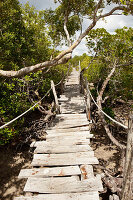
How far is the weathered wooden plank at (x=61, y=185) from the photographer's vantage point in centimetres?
284

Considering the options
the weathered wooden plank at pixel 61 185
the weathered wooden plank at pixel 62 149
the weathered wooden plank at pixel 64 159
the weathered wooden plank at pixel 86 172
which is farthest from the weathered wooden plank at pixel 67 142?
the weathered wooden plank at pixel 61 185

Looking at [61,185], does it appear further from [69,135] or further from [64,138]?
[69,135]

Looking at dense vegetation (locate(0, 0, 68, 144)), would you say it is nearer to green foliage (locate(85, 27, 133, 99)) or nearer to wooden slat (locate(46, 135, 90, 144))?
wooden slat (locate(46, 135, 90, 144))

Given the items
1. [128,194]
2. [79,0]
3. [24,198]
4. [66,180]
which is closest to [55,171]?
[66,180]

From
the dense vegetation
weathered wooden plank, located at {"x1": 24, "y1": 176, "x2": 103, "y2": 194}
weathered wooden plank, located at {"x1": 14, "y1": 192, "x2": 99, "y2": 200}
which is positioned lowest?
weathered wooden plank, located at {"x1": 14, "y1": 192, "x2": 99, "y2": 200}

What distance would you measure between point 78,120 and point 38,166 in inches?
103

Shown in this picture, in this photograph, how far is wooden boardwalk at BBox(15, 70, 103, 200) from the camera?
281 cm

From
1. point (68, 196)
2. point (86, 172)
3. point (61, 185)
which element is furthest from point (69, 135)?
point (68, 196)

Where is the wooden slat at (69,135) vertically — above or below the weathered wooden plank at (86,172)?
above

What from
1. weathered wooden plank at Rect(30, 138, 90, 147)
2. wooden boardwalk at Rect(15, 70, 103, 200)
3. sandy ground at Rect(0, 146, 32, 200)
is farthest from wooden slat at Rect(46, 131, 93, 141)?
sandy ground at Rect(0, 146, 32, 200)

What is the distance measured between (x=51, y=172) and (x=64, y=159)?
0.53 meters

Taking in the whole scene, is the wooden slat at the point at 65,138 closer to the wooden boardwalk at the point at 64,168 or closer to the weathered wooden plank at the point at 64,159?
the wooden boardwalk at the point at 64,168

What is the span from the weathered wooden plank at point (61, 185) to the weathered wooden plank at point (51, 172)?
12cm

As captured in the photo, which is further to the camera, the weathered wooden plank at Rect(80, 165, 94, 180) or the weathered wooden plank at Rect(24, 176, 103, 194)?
the weathered wooden plank at Rect(80, 165, 94, 180)
